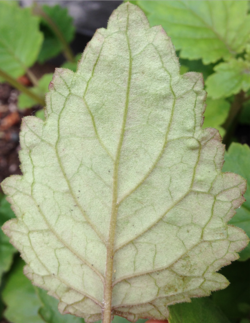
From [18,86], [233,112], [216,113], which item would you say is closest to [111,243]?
[216,113]

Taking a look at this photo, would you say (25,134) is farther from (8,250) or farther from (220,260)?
(8,250)

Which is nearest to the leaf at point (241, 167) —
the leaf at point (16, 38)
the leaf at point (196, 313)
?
the leaf at point (196, 313)

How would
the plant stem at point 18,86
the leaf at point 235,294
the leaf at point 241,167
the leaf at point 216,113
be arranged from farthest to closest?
the plant stem at point 18,86
the leaf at point 216,113
the leaf at point 235,294
the leaf at point 241,167

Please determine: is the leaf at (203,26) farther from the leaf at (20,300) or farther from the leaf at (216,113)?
the leaf at (20,300)

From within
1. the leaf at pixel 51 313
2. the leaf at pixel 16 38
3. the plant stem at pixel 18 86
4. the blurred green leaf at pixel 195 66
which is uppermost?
the leaf at pixel 16 38

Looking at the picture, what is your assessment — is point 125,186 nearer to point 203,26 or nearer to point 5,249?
point 203,26

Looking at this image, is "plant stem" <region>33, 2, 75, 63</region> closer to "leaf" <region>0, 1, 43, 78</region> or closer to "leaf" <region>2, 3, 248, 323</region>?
"leaf" <region>0, 1, 43, 78</region>

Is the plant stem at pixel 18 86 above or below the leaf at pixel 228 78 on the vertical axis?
above
